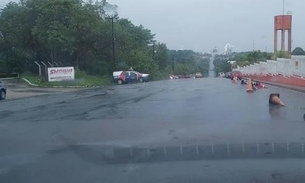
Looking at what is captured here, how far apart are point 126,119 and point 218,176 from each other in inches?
333

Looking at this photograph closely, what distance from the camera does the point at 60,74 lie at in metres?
54.8

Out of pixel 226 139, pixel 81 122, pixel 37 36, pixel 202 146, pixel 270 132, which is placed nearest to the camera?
pixel 202 146

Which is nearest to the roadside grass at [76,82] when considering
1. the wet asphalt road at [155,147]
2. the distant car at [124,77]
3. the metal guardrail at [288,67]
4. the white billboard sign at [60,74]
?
the white billboard sign at [60,74]

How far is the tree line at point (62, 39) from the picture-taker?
200 feet

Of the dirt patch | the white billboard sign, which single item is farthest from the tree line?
the dirt patch

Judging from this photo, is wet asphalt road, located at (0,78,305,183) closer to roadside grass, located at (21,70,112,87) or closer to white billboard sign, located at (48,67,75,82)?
roadside grass, located at (21,70,112,87)

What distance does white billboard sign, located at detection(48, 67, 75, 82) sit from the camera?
54344mm

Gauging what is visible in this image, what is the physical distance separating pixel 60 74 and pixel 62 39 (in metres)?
5.74

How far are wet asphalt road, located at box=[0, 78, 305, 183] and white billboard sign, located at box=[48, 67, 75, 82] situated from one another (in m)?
36.4

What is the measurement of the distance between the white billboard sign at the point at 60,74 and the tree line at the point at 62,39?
493 centimetres

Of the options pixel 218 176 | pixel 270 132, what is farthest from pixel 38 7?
pixel 218 176

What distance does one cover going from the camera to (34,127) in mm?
15164

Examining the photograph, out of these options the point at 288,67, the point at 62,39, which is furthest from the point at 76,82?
the point at 288,67

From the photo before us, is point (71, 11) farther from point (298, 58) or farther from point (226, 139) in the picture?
point (226, 139)
